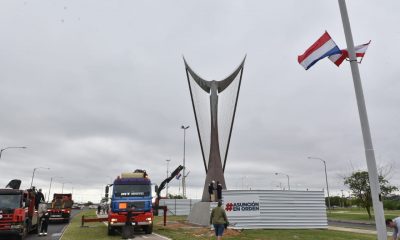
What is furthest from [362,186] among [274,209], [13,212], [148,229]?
[13,212]

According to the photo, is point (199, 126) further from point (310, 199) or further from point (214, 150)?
point (310, 199)

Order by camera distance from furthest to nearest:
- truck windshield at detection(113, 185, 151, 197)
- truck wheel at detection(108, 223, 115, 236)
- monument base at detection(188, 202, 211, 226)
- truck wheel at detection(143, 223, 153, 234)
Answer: monument base at detection(188, 202, 211, 226), truck wheel at detection(143, 223, 153, 234), truck windshield at detection(113, 185, 151, 197), truck wheel at detection(108, 223, 115, 236)

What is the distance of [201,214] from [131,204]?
1114 centimetres

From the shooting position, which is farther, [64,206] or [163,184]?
[64,206]

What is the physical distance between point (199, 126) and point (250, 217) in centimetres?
1553

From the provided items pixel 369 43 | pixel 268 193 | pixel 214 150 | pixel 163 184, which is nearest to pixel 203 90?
pixel 214 150

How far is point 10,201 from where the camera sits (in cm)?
1881

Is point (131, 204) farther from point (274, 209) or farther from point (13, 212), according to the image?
point (274, 209)

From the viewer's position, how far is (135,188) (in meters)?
22.4

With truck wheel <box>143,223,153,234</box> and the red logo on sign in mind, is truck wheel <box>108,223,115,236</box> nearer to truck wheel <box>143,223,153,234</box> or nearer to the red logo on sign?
truck wheel <box>143,223,153,234</box>

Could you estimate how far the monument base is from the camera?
29984 mm

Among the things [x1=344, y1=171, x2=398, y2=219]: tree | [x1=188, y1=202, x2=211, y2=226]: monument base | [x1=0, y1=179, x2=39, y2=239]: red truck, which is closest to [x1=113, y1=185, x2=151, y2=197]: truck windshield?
[x1=0, y1=179, x2=39, y2=239]: red truck

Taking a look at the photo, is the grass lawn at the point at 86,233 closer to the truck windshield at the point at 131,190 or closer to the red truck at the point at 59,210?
the truck windshield at the point at 131,190

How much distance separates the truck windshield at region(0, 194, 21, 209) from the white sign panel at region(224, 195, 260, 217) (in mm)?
13569
